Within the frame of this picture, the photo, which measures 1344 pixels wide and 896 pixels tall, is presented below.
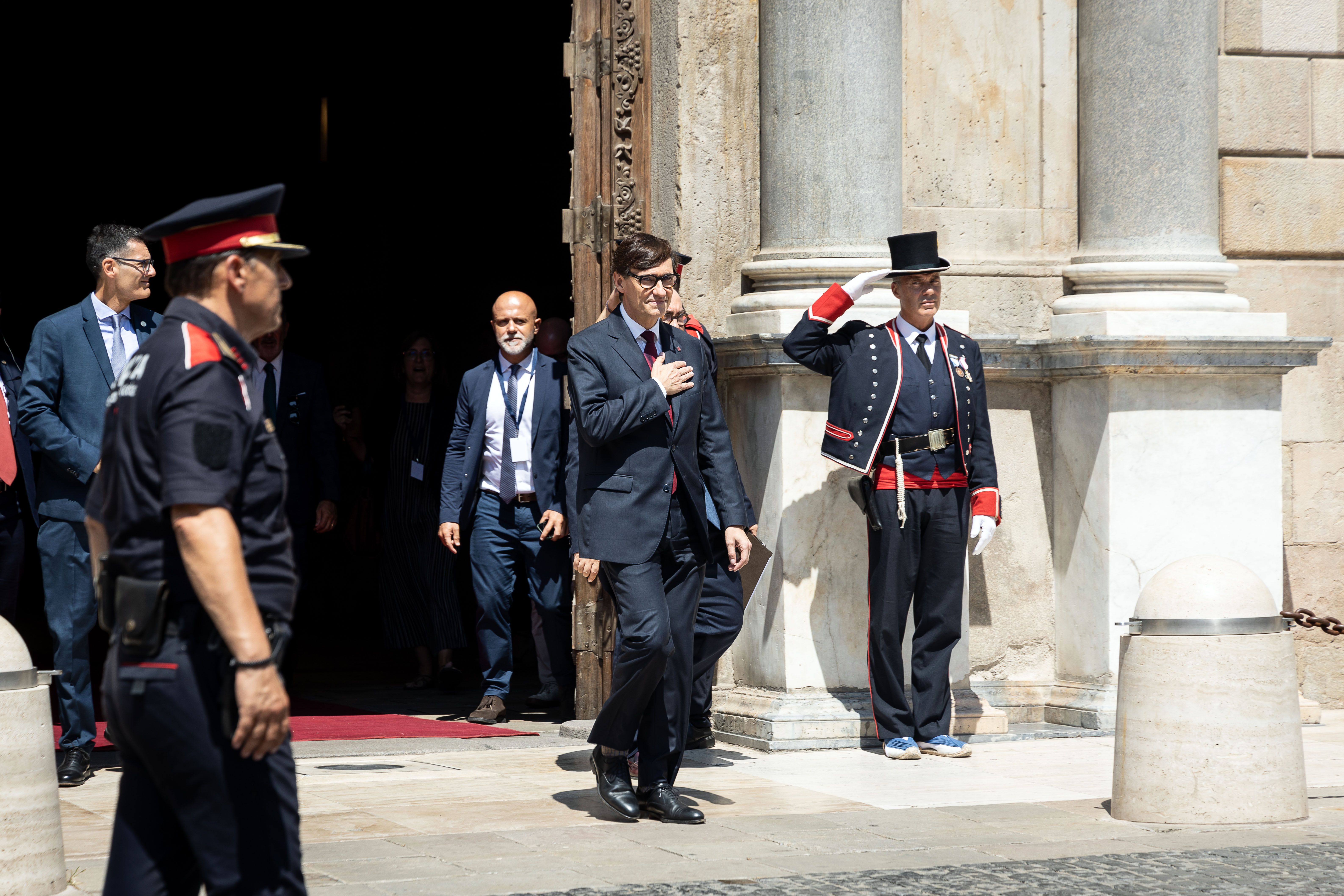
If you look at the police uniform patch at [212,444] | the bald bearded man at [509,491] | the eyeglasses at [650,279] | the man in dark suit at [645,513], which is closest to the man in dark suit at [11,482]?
the bald bearded man at [509,491]

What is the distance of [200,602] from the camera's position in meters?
3.41

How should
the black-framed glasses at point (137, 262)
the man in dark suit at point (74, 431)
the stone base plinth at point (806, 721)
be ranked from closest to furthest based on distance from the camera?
the man in dark suit at point (74, 431) < the black-framed glasses at point (137, 262) < the stone base plinth at point (806, 721)

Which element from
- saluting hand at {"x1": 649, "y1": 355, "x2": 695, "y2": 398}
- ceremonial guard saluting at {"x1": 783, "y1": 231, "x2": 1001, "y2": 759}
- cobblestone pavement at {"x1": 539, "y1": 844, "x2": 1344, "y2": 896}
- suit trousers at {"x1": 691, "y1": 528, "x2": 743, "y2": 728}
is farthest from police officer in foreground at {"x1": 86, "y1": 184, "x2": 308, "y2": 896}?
ceremonial guard saluting at {"x1": 783, "y1": 231, "x2": 1001, "y2": 759}

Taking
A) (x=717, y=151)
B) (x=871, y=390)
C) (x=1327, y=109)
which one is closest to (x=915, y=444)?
(x=871, y=390)

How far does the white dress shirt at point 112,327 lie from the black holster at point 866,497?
9.33 ft

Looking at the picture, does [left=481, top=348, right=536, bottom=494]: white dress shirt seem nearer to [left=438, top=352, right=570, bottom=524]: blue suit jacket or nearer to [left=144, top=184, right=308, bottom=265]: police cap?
[left=438, top=352, right=570, bottom=524]: blue suit jacket

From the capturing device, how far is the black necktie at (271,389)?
29.8ft

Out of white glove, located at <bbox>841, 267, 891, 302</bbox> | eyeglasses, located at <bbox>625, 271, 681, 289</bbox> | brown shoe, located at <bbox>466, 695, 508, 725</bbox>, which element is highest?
white glove, located at <bbox>841, 267, 891, 302</bbox>

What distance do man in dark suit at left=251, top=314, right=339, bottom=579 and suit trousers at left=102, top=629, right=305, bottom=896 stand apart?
5768mm

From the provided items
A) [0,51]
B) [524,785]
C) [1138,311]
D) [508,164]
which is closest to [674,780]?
[524,785]

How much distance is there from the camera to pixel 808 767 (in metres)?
7.36

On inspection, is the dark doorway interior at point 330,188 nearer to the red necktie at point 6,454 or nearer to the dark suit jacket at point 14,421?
the dark suit jacket at point 14,421

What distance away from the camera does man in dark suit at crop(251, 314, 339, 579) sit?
30.4 feet

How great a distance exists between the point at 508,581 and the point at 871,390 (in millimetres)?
2221
